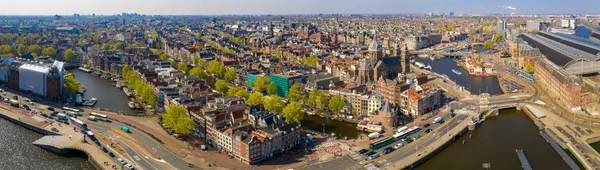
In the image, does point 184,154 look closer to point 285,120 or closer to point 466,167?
point 285,120

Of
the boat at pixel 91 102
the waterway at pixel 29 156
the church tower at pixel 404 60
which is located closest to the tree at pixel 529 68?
the church tower at pixel 404 60

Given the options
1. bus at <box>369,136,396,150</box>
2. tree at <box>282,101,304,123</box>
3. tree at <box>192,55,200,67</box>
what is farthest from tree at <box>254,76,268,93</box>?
tree at <box>192,55,200,67</box>

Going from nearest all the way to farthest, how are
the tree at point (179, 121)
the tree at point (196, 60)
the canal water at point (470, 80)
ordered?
the tree at point (179, 121) < the canal water at point (470, 80) < the tree at point (196, 60)

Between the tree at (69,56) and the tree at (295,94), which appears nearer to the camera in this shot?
the tree at (295,94)

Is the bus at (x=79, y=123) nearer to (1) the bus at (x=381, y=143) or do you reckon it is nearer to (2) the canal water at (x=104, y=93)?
(2) the canal water at (x=104, y=93)

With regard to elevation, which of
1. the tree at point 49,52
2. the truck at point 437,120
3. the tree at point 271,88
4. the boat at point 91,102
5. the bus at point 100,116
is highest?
the tree at point 49,52

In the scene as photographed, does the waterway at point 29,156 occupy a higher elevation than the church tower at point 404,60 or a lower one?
lower

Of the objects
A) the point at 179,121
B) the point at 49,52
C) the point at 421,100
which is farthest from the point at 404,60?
the point at 49,52

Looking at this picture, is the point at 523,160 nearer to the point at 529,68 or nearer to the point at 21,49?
the point at 529,68
